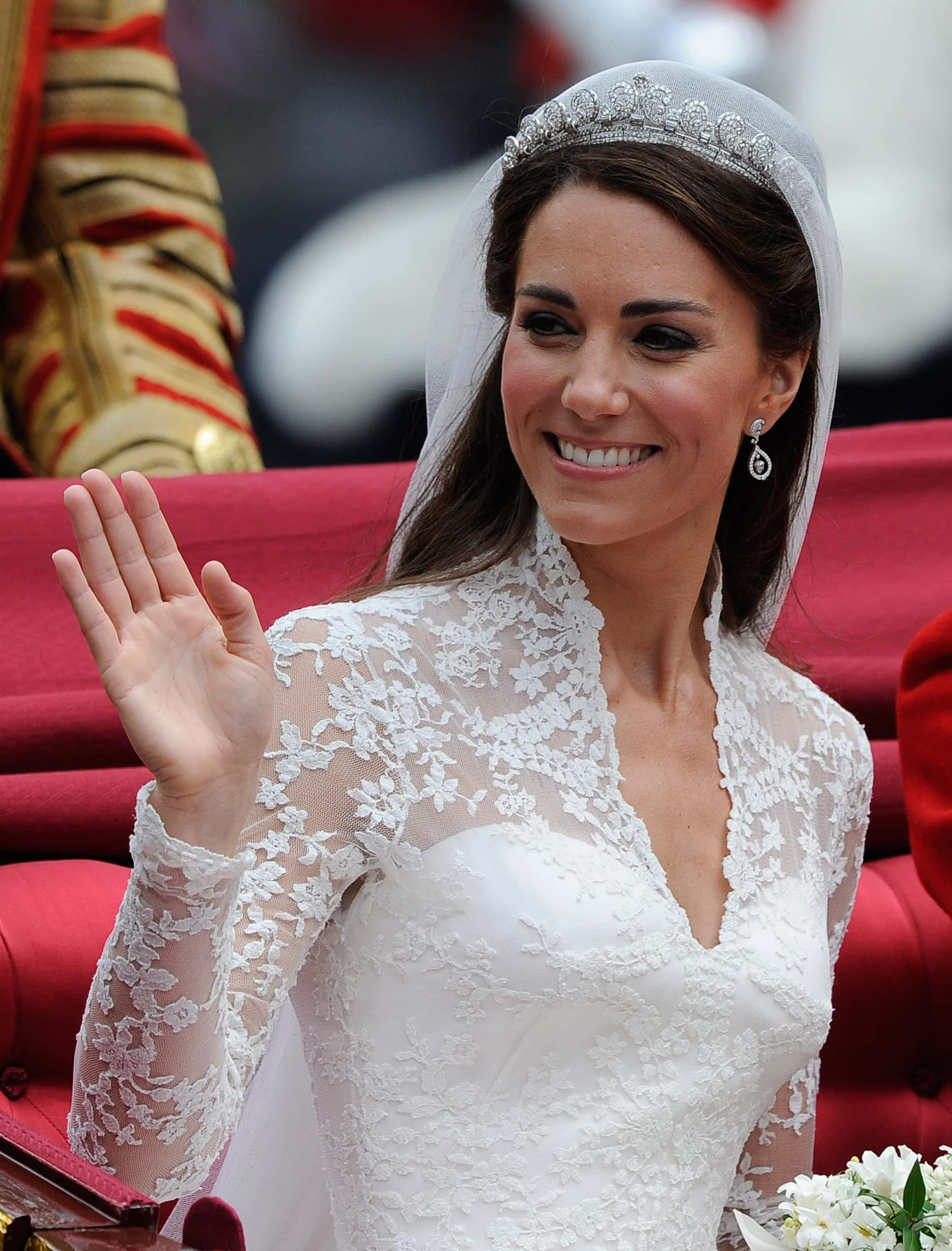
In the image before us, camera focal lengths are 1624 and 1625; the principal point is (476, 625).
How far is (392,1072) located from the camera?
117 centimetres

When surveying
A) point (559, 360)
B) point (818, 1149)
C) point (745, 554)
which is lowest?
point (818, 1149)

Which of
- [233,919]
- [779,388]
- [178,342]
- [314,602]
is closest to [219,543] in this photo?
[314,602]

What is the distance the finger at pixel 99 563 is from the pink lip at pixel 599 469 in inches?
16.3

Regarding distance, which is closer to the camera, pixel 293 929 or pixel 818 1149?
pixel 293 929

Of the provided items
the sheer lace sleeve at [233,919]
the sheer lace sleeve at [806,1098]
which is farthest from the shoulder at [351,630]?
the sheer lace sleeve at [806,1098]

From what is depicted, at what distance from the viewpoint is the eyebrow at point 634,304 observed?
47.4 inches

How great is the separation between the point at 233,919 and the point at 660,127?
2.32ft

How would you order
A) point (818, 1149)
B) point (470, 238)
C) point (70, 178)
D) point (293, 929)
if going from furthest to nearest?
1. point (70, 178)
2. point (818, 1149)
3. point (470, 238)
4. point (293, 929)

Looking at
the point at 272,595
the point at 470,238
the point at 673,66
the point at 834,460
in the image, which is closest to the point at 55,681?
the point at 272,595

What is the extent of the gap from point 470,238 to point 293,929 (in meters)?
0.66

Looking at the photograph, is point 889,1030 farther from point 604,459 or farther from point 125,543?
point 125,543

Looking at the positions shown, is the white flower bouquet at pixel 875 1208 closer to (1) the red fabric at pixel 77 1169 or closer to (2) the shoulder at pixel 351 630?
(1) the red fabric at pixel 77 1169

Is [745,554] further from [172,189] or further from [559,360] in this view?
[172,189]

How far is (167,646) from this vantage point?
924 mm
